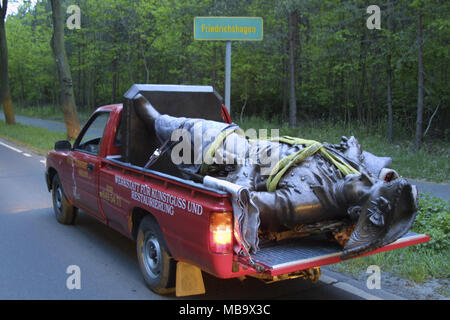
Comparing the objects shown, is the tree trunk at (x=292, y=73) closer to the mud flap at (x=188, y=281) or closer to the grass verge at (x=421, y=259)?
the grass verge at (x=421, y=259)

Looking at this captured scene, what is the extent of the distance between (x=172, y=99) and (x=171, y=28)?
19524mm

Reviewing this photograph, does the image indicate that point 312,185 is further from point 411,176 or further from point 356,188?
point 411,176

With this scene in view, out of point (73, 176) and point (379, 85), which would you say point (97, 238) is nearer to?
point (73, 176)

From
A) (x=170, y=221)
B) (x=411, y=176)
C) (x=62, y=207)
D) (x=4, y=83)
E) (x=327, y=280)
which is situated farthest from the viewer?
(x=4, y=83)

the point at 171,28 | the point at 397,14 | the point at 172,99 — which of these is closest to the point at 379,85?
the point at 397,14

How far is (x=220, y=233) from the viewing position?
3426 mm

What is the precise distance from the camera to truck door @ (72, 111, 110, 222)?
5.62 meters

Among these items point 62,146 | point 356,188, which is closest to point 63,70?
point 62,146

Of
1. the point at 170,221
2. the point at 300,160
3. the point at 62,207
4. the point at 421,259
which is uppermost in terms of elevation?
the point at 300,160

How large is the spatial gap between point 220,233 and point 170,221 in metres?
0.70

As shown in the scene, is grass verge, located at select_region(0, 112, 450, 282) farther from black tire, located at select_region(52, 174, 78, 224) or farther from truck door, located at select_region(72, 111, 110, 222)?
black tire, located at select_region(52, 174, 78, 224)

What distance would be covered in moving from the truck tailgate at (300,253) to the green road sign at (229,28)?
5.86 m

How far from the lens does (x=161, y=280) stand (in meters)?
4.26

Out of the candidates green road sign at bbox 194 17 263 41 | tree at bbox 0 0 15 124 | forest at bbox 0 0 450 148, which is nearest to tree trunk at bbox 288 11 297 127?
forest at bbox 0 0 450 148
